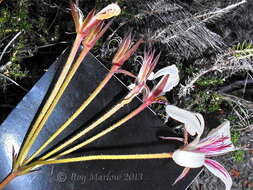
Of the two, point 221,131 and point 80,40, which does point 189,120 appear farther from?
point 80,40

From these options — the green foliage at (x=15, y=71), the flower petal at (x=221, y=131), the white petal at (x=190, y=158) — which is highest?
the green foliage at (x=15, y=71)

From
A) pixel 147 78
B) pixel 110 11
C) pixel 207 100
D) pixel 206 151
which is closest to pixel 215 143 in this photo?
pixel 206 151

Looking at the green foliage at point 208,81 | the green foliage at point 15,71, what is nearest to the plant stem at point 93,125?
the green foliage at point 15,71

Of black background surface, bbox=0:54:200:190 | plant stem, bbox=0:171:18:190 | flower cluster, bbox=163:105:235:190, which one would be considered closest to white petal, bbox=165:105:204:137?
flower cluster, bbox=163:105:235:190

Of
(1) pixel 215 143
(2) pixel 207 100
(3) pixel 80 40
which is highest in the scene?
Result: (3) pixel 80 40

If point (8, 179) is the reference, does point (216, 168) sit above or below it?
below

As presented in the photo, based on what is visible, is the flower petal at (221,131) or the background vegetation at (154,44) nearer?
the flower petal at (221,131)

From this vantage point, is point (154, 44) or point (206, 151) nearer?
point (206, 151)

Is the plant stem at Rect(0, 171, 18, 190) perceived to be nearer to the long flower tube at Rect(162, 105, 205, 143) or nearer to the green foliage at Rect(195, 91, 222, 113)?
the long flower tube at Rect(162, 105, 205, 143)

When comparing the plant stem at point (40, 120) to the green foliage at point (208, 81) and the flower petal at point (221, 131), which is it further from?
the green foliage at point (208, 81)
